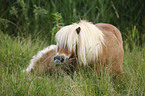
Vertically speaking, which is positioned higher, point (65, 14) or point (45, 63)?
point (65, 14)

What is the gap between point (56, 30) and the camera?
4832 millimetres

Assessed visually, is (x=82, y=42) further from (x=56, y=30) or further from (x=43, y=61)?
(x=56, y=30)

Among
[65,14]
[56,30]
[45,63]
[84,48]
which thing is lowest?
[45,63]

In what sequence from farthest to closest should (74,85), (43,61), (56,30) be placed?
1. (56,30)
2. (43,61)
3. (74,85)

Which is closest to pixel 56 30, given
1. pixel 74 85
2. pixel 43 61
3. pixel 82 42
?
pixel 43 61

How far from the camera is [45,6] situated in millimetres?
6184

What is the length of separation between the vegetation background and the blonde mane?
286 millimetres

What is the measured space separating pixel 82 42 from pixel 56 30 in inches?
67.3

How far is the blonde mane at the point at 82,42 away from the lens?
325 cm

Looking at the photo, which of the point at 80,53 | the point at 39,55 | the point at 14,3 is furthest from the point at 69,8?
the point at 80,53

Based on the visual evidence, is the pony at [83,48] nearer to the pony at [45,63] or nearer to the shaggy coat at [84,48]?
the shaggy coat at [84,48]

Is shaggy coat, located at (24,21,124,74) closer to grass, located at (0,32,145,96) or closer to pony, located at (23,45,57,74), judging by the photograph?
grass, located at (0,32,145,96)

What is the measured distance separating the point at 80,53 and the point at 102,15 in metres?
3.06

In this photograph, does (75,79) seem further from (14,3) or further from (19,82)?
(14,3)
